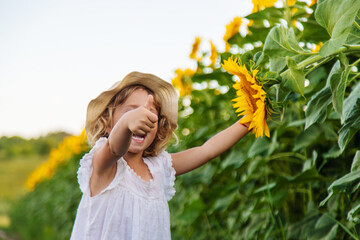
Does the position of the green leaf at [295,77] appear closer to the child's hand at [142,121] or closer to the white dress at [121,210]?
the child's hand at [142,121]

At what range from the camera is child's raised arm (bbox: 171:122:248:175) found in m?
1.44

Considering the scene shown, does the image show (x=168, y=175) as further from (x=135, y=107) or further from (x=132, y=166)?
(x=135, y=107)

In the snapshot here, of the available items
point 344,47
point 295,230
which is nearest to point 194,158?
point 295,230

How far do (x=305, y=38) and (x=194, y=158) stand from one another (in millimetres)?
612

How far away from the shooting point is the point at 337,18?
95cm

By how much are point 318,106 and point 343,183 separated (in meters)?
0.22

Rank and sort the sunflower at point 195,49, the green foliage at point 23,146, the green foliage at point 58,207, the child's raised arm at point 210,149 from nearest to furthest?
the child's raised arm at point 210,149, the sunflower at point 195,49, the green foliage at point 58,207, the green foliage at point 23,146

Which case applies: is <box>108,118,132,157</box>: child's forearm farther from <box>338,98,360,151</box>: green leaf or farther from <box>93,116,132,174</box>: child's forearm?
<box>338,98,360,151</box>: green leaf

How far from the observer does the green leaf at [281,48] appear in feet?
3.61

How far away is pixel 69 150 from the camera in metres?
6.46

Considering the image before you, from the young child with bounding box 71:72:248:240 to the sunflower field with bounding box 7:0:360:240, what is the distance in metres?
0.23

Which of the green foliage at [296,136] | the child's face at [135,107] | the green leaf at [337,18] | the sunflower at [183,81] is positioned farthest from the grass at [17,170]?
the green leaf at [337,18]

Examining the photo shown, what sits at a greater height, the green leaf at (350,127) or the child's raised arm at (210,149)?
the green leaf at (350,127)

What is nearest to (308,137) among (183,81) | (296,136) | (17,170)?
(296,136)
